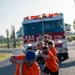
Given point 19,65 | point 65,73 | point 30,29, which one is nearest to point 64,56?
point 30,29

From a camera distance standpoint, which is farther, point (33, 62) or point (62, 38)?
point (62, 38)

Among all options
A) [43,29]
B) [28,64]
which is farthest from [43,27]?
[28,64]

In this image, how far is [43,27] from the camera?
21.3m

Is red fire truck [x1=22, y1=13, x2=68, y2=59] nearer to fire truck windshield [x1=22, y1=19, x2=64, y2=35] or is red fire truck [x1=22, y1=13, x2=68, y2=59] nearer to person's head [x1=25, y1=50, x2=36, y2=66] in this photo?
fire truck windshield [x1=22, y1=19, x2=64, y2=35]

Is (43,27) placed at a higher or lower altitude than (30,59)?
higher

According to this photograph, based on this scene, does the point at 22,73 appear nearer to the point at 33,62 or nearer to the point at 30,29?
the point at 33,62

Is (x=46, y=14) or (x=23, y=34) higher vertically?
(x=46, y=14)

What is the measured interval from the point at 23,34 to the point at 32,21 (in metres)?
1.06

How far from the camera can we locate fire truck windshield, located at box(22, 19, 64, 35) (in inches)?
836

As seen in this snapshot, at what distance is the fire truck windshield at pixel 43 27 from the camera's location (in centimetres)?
2123

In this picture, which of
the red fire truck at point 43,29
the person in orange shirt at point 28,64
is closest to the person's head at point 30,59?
the person in orange shirt at point 28,64

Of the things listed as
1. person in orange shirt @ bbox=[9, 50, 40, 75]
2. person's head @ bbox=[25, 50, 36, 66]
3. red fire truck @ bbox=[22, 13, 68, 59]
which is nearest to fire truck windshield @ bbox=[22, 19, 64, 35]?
red fire truck @ bbox=[22, 13, 68, 59]

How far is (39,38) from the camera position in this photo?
21.4m

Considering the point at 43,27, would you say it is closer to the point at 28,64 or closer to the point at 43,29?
the point at 43,29
